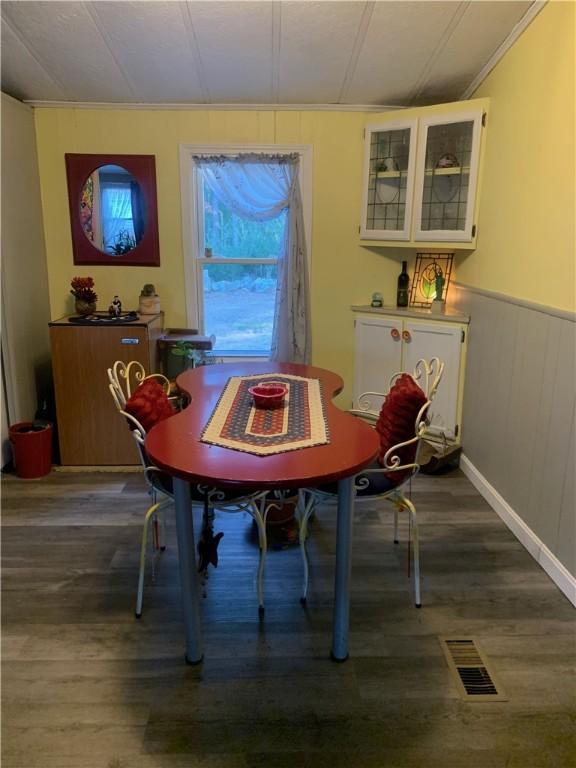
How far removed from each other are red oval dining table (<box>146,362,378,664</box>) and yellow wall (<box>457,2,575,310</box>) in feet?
4.01

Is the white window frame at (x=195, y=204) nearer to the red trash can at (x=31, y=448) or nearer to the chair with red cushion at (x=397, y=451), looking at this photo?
the red trash can at (x=31, y=448)

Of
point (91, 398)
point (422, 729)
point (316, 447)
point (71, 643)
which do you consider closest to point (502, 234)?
point (316, 447)

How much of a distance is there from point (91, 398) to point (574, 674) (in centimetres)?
276

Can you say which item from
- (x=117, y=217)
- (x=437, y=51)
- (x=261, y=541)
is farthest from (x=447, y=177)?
(x=261, y=541)

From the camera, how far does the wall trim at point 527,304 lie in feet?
7.06

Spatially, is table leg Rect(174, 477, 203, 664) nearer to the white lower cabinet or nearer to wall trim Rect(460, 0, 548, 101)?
the white lower cabinet

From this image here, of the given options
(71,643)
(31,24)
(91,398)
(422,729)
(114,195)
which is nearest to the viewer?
(422,729)

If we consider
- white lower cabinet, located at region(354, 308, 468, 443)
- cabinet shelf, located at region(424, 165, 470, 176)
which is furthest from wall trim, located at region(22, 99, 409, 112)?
white lower cabinet, located at region(354, 308, 468, 443)

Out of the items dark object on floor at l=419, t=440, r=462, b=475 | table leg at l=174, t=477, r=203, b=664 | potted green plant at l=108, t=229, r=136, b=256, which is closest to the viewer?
table leg at l=174, t=477, r=203, b=664

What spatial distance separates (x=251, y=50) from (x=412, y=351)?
199 centimetres

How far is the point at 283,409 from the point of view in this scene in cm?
203

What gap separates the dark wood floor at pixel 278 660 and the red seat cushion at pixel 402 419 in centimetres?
61

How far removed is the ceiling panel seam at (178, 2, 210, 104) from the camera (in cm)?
241

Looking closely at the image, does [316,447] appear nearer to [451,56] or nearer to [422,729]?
[422,729]
